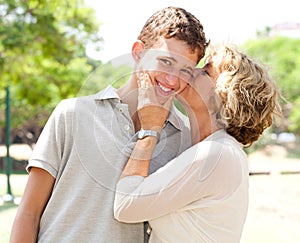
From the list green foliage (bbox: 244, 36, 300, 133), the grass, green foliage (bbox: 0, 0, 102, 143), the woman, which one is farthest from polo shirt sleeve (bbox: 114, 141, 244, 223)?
green foliage (bbox: 244, 36, 300, 133)

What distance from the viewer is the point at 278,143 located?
23.0 m

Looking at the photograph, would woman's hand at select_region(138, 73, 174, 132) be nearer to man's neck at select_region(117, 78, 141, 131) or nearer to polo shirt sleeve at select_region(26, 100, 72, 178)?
man's neck at select_region(117, 78, 141, 131)

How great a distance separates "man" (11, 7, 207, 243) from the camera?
127 centimetres

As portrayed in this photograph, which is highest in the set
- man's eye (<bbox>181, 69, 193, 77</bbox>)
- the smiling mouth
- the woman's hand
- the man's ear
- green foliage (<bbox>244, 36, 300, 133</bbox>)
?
the man's ear

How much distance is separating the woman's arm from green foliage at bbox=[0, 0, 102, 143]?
7.01 m

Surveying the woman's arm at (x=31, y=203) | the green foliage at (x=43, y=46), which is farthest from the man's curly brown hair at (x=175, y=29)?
the green foliage at (x=43, y=46)

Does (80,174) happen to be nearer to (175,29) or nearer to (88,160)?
(88,160)

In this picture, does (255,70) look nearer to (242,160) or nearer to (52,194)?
(242,160)

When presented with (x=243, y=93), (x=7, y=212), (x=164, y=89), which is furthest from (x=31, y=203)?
(x=7, y=212)

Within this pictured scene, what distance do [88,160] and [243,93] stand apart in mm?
360

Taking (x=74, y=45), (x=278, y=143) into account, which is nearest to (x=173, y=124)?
(x=74, y=45)

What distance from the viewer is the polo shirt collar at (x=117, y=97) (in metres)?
1.34

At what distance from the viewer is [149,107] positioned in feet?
4.39

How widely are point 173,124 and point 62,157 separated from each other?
0.27 metres
